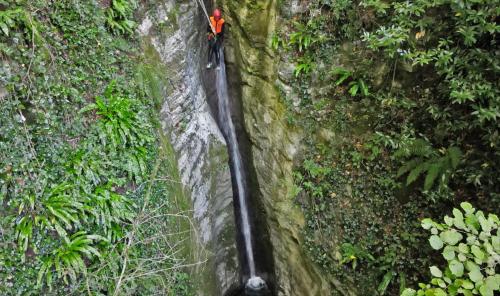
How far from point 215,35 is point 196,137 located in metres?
3.10

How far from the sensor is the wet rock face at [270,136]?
25.9ft

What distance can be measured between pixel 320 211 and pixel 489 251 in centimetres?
496

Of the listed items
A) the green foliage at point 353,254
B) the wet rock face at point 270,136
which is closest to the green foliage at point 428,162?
the green foliage at point 353,254

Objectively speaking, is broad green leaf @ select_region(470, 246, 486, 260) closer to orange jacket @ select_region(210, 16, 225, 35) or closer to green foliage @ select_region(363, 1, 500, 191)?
green foliage @ select_region(363, 1, 500, 191)

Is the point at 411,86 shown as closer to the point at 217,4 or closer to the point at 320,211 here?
the point at 320,211

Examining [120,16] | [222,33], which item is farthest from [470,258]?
[222,33]

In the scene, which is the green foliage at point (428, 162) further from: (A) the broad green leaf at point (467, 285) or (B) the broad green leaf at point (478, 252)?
(A) the broad green leaf at point (467, 285)

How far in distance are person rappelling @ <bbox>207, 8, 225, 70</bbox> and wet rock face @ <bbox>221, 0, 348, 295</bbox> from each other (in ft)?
1.14

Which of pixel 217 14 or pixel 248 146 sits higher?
pixel 217 14

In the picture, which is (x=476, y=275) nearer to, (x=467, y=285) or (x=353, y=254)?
(x=467, y=285)

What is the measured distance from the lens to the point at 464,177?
5219mm

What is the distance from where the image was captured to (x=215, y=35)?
9195mm

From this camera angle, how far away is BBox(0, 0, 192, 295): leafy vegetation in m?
4.38

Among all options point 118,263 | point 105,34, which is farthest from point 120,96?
point 118,263
